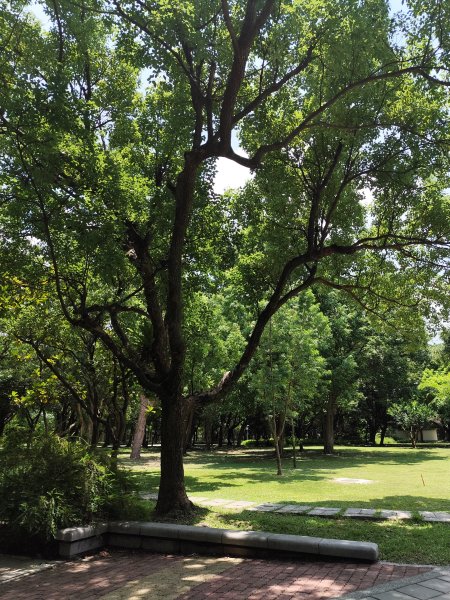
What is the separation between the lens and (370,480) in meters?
13.9

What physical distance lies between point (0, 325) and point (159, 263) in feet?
30.4

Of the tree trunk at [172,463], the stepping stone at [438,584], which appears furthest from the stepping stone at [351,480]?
the stepping stone at [438,584]

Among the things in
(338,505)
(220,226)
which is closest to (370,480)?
(338,505)

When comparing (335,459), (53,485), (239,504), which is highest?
(53,485)

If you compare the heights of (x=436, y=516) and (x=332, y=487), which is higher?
(x=436, y=516)

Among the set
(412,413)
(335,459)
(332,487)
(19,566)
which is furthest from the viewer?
(412,413)

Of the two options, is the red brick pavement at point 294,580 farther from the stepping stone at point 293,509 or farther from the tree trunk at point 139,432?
the tree trunk at point 139,432

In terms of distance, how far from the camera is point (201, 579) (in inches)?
188

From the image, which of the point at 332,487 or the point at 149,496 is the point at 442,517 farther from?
the point at 149,496

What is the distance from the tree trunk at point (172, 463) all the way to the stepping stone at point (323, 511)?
6.56 ft

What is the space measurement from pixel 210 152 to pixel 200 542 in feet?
17.7

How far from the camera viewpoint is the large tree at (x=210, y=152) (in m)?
6.68

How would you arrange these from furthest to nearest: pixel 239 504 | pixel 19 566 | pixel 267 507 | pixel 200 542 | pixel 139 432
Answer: pixel 139 432
pixel 239 504
pixel 267 507
pixel 200 542
pixel 19 566

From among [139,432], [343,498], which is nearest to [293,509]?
[343,498]
